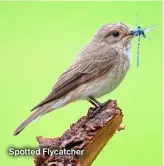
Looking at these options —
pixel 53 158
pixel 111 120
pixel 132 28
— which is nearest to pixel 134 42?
pixel 132 28

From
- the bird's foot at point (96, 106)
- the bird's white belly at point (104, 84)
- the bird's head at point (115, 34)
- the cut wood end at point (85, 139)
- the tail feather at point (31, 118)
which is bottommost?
the cut wood end at point (85, 139)

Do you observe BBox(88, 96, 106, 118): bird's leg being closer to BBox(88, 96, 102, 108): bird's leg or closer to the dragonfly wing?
BBox(88, 96, 102, 108): bird's leg

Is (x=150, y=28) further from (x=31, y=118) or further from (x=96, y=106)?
(x=31, y=118)

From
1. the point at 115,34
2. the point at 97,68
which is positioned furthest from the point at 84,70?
the point at 115,34

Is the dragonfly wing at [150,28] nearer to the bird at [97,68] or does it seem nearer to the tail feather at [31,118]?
the bird at [97,68]

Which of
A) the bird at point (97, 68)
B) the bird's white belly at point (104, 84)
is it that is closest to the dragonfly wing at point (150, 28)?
the bird at point (97, 68)

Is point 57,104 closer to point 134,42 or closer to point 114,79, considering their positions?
point 114,79
